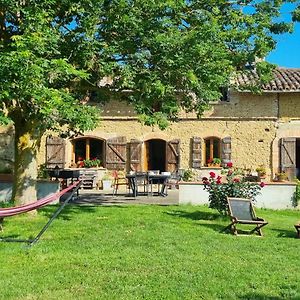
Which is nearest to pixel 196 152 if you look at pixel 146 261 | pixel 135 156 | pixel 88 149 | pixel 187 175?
pixel 187 175

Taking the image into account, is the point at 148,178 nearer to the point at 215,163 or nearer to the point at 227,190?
the point at 227,190

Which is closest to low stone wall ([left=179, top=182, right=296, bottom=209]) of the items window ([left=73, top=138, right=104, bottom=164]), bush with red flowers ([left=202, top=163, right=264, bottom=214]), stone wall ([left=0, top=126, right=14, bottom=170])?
bush with red flowers ([left=202, top=163, right=264, bottom=214])

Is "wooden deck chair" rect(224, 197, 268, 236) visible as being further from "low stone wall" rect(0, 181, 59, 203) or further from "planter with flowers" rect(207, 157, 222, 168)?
"planter with flowers" rect(207, 157, 222, 168)

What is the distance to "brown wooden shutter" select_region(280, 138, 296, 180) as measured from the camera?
Answer: 17.9 metres

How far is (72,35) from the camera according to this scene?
8.78 metres

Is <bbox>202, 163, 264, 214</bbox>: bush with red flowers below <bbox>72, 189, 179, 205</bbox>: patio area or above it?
above

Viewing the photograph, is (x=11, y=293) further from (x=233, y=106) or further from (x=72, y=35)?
(x=233, y=106)

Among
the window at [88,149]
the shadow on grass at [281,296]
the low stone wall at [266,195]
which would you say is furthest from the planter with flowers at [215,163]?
the shadow on grass at [281,296]

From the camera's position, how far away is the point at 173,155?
1830 cm

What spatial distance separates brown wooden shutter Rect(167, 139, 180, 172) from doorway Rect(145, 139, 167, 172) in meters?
0.63

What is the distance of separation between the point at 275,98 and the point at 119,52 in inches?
423

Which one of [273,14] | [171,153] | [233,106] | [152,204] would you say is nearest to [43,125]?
[152,204]

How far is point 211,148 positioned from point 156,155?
2.31 metres

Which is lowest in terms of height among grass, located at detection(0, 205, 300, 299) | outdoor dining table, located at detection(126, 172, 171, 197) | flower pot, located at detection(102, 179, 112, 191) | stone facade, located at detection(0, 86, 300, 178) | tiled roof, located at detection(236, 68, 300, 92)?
grass, located at detection(0, 205, 300, 299)
